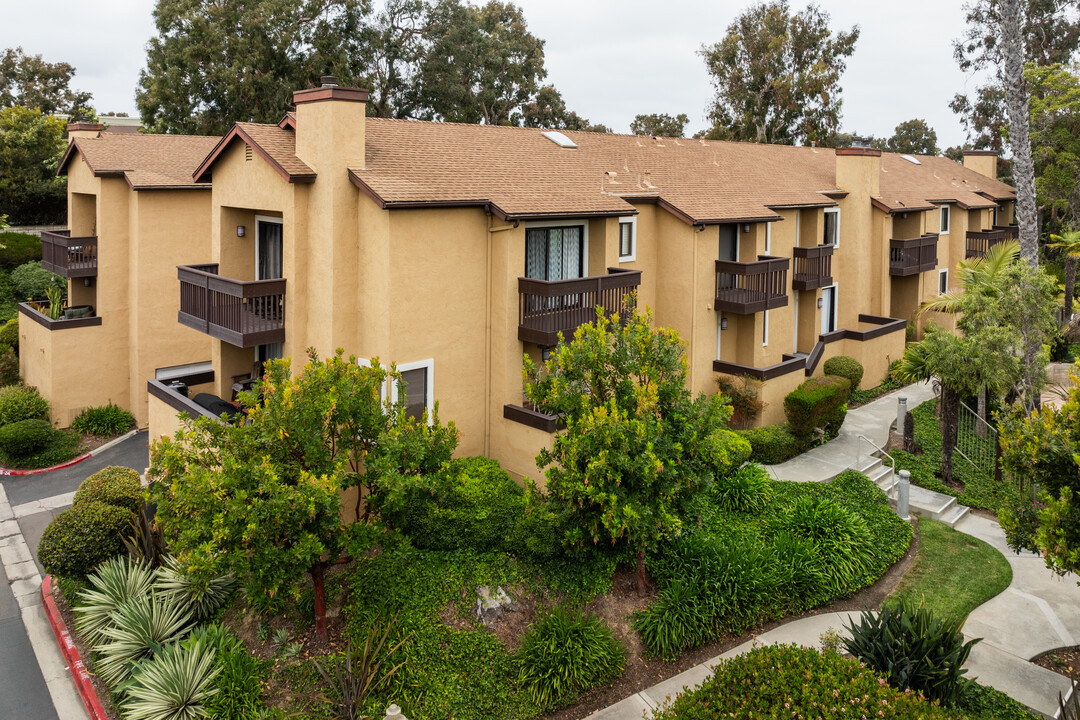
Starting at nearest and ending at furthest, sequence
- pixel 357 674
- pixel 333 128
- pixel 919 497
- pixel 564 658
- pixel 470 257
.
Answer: pixel 357 674 < pixel 564 658 < pixel 333 128 < pixel 470 257 < pixel 919 497

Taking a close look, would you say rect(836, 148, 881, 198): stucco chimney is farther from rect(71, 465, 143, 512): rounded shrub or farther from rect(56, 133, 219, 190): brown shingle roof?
rect(71, 465, 143, 512): rounded shrub

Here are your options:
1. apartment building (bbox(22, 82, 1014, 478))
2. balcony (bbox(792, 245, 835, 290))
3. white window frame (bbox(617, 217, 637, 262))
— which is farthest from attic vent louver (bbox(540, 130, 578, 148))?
balcony (bbox(792, 245, 835, 290))

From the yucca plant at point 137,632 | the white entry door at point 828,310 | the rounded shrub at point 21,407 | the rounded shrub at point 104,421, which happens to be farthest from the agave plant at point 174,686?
the white entry door at point 828,310

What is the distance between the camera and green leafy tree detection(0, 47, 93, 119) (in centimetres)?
5197

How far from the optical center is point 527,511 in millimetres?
14805

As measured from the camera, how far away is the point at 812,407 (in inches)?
885

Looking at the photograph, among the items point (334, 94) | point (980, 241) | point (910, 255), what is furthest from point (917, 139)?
point (334, 94)

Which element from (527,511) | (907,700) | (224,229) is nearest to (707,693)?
(907,700)

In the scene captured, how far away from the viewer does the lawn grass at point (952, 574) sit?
15.3m

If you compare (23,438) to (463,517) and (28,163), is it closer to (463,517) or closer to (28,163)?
(463,517)

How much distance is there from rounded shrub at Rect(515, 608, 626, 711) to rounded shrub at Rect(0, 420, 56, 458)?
17.8 m

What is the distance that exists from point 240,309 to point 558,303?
23.9ft

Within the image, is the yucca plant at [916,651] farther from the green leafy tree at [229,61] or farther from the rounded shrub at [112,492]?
the green leafy tree at [229,61]

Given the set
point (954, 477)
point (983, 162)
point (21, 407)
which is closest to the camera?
point (954, 477)
